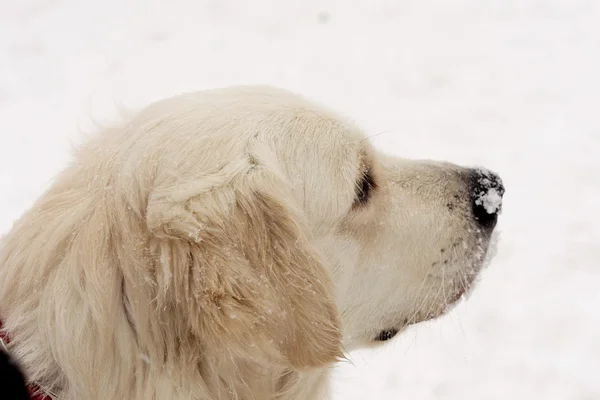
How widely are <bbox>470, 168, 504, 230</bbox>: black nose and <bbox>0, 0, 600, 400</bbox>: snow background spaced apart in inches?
53.6

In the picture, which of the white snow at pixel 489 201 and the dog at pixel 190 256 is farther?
the white snow at pixel 489 201

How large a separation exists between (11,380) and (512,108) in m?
5.55

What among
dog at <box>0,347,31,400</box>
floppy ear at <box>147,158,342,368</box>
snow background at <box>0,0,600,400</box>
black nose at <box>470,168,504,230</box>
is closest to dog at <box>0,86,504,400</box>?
floppy ear at <box>147,158,342,368</box>

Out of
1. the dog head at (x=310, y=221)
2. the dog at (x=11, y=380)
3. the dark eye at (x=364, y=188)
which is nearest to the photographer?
the dog at (x=11, y=380)

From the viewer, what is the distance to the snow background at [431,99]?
4.23 m

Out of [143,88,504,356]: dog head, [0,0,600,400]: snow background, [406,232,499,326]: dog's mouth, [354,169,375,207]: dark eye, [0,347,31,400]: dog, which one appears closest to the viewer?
[0,347,31,400]: dog

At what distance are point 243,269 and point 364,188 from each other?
78 cm

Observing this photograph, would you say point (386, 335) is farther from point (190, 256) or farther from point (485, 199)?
point (190, 256)

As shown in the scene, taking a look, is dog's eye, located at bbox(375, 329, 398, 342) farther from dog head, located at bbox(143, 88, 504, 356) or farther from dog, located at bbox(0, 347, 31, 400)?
dog, located at bbox(0, 347, 31, 400)

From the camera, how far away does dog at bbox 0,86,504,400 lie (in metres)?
2.02

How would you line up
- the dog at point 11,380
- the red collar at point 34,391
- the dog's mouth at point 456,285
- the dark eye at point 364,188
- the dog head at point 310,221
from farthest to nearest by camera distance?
the dog's mouth at point 456,285 < the dark eye at point 364,188 < the dog head at point 310,221 < the red collar at point 34,391 < the dog at point 11,380

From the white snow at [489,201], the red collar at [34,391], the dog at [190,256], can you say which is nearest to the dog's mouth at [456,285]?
the white snow at [489,201]

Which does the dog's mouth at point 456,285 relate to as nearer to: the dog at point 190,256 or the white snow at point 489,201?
the white snow at point 489,201

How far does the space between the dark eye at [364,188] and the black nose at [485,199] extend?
500 mm
